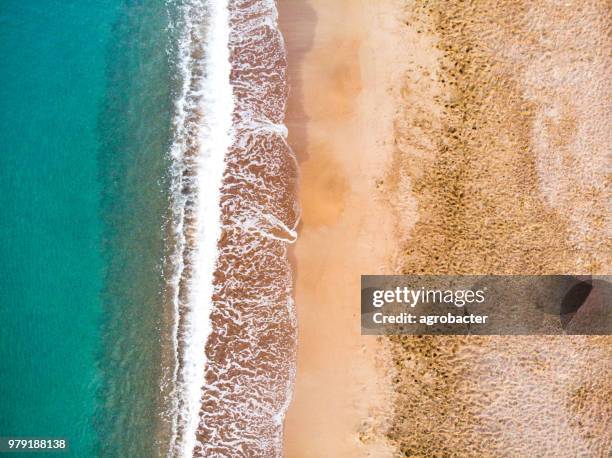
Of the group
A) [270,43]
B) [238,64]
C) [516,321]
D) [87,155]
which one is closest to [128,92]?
[87,155]

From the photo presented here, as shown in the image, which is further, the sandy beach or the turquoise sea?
the turquoise sea

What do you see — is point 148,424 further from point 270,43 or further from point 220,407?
point 270,43

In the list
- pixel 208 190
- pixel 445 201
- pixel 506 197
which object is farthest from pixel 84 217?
pixel 506 197

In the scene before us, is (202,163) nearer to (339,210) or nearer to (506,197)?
(339,210)

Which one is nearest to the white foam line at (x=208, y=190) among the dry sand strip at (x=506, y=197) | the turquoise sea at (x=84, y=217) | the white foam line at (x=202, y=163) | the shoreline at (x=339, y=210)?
the white foam line at (x=202, y=163)

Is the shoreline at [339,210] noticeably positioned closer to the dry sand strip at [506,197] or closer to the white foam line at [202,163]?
the dry sand strip at [506,197]

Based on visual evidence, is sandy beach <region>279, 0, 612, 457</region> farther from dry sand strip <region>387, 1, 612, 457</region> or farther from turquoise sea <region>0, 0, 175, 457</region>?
turquoise sea <region>0, 0, 175, 457</region>

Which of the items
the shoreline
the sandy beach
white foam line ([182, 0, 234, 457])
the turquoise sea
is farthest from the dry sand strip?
the turquoise sea
